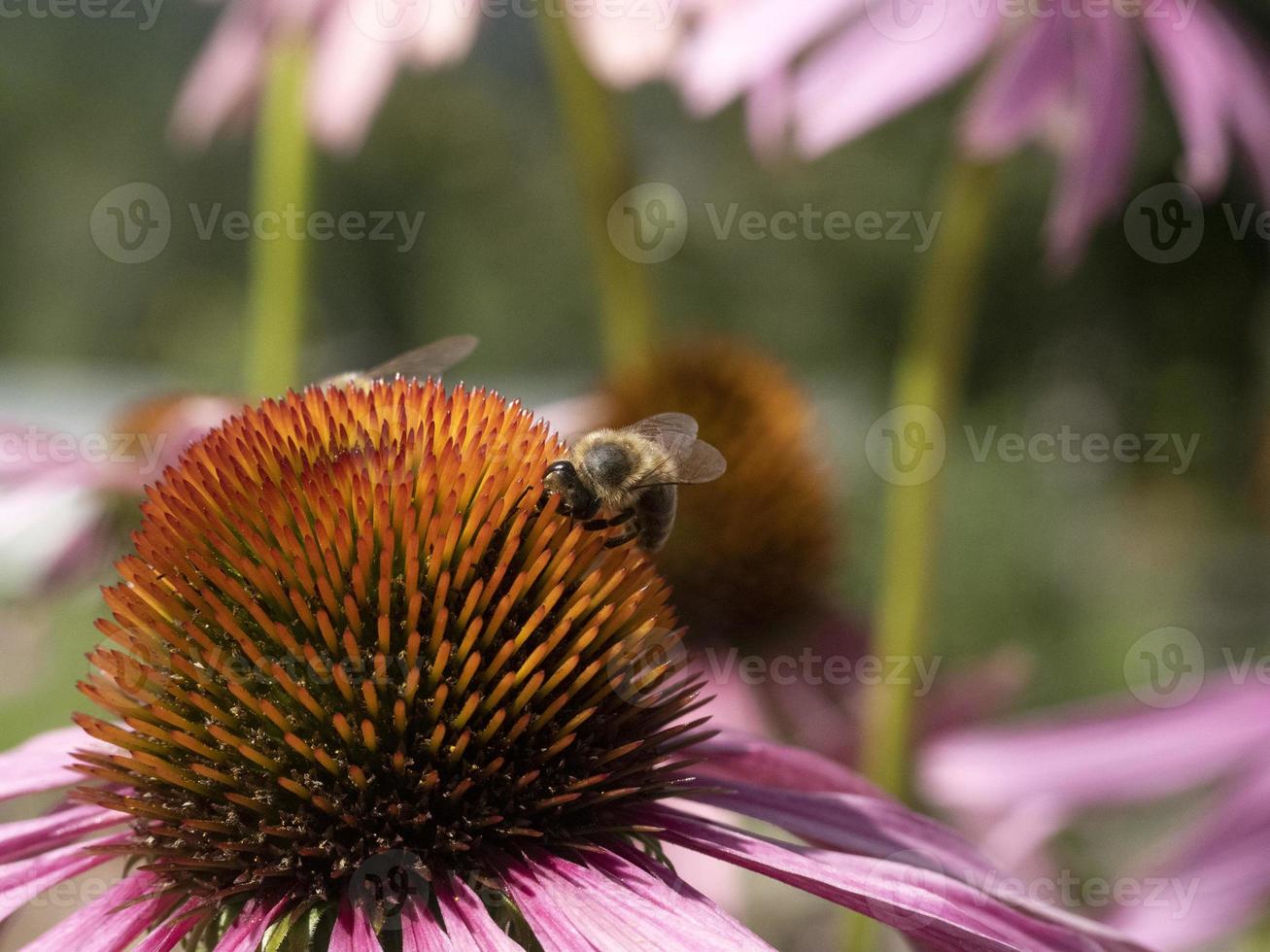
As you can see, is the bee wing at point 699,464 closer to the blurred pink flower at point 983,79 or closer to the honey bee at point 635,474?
the honey bee at point 635,474

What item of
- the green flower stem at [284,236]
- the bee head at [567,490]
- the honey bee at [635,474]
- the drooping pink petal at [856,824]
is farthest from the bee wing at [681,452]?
the green flower stem at [284,236]

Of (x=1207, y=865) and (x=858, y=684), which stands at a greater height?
(x=858, y=684)

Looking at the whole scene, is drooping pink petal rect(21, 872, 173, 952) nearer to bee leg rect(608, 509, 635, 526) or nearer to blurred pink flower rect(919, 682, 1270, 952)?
bee leg rect(608, 509, 635, 526)

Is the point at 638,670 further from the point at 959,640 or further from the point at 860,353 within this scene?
the point at 860,353

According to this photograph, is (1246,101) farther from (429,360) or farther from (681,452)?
(429,360)

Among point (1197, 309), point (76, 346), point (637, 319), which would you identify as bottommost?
point (637, 319)

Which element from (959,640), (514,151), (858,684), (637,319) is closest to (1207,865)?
(858,684)

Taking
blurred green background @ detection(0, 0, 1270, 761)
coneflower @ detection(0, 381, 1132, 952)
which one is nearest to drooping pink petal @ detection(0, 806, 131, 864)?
coneflower @ detection(0, 381, 1132, 952)
